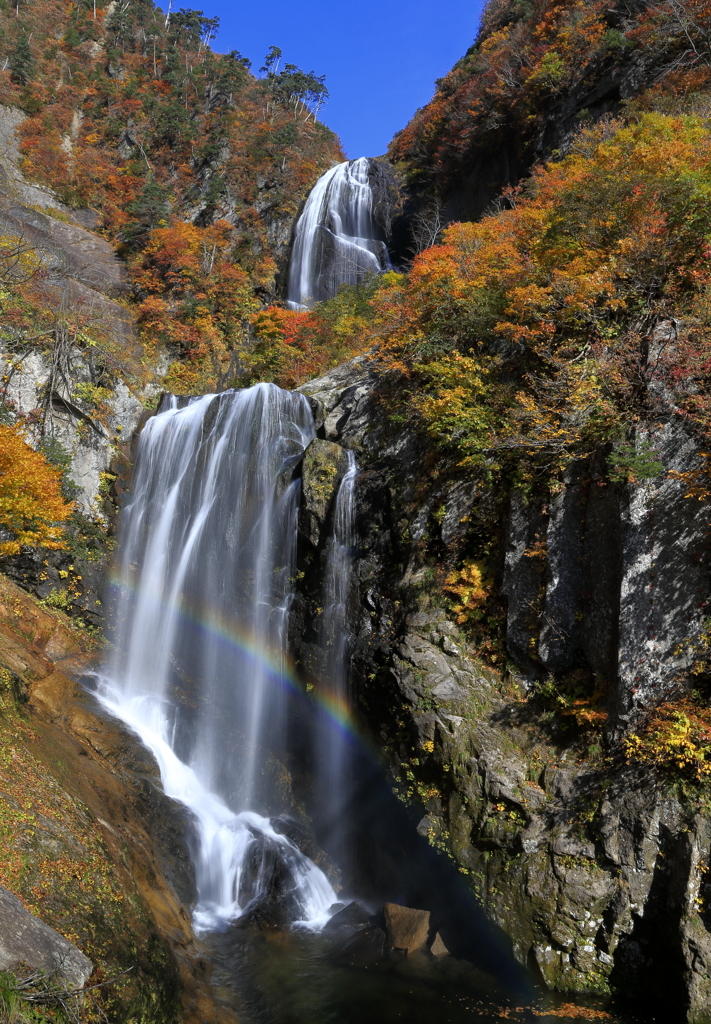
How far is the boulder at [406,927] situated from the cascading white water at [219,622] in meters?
1.81

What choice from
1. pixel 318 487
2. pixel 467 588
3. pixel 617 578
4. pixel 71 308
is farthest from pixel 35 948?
pixel 71 308

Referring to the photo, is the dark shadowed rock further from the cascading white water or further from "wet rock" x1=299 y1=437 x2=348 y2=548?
"wet rock" x1=299 y1=437 x2=348 y2=548

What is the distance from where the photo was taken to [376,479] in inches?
510

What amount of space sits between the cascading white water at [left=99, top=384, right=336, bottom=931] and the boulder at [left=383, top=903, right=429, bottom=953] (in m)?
1.81

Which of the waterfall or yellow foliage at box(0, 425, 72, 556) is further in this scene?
the waterfall

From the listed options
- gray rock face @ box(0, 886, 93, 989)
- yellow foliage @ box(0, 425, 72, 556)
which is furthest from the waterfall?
gray rock face @ box(0, 886, 93, 989)

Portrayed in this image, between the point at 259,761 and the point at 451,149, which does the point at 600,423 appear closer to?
the point at 259,761

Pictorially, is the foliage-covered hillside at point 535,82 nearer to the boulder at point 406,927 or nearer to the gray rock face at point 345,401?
the gray rock face at point 345,401

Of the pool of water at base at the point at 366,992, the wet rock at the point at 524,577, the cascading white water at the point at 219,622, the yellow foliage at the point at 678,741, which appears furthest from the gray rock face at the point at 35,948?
the wet rock at the point at 524,577

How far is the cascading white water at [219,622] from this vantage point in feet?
35.7

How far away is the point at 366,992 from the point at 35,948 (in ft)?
18.0

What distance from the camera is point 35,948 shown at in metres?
4.15

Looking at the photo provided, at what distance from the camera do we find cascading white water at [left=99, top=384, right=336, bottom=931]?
35.7 ft

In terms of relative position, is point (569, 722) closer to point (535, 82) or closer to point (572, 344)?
point (572, 344)
